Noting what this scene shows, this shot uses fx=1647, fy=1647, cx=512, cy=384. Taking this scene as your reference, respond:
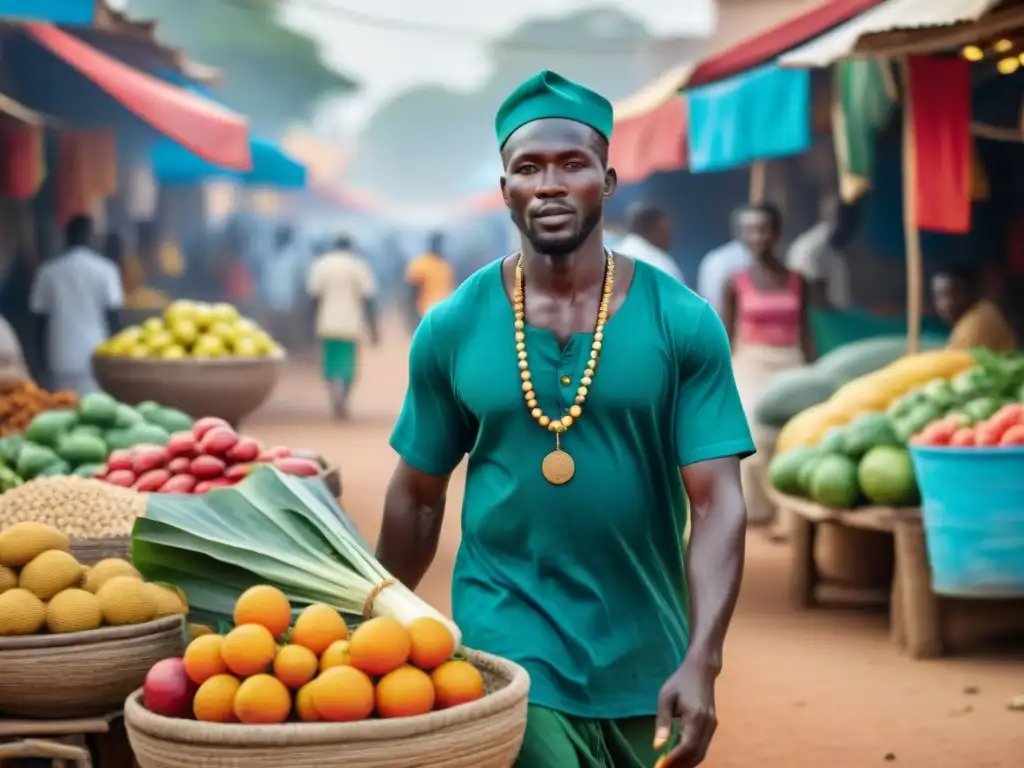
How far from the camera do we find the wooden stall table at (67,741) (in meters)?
3.69

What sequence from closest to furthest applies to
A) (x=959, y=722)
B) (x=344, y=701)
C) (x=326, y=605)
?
1. (x=344, y=701)
2. (x=326, y=605)
3. (x=959, y=722)

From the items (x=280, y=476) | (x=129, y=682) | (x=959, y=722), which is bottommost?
(x=959, y=722)

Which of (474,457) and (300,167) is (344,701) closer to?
(474,457)

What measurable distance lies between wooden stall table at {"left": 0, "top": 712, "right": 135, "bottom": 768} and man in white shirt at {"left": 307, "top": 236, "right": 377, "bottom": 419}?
14672mm

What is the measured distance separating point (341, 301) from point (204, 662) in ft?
52.4

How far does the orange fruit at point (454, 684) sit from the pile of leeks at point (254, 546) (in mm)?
427

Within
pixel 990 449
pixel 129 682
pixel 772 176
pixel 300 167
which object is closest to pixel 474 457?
pixel 129 682

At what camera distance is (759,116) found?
1223 centimetres

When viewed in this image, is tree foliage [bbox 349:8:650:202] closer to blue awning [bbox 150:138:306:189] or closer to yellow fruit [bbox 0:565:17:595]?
blue awning [bbox 150:138:306:189]

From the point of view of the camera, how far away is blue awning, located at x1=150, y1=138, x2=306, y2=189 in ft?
64.4

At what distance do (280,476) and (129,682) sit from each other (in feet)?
1.95

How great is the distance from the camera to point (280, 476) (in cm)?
368

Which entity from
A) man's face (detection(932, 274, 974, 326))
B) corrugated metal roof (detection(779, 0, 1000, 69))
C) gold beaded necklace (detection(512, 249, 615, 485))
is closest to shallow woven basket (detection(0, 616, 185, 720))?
gold beaded necklace (detection(512, 249, 615, 485))

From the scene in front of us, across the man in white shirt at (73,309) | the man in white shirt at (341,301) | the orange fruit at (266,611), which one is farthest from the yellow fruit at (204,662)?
the man in white shirt at (341,301)
